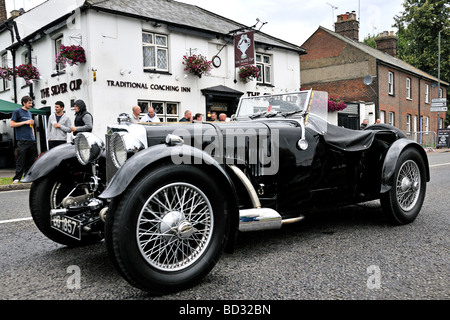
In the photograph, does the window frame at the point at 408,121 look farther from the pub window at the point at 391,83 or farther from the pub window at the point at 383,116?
the pub window at the point at 383,116

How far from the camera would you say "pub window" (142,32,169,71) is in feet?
47.6

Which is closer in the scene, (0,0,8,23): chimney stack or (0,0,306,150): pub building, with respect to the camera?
(0,0,306,150): pub building

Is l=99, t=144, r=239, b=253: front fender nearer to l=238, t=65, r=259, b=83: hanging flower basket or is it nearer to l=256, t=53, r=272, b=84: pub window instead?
l=238, t=65, r=259, b=83: hanging flower basket

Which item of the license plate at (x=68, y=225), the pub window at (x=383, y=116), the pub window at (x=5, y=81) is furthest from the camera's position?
the pub window at (x=383, y=116)

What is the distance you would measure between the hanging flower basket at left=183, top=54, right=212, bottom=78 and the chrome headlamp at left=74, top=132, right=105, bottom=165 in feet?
40.1

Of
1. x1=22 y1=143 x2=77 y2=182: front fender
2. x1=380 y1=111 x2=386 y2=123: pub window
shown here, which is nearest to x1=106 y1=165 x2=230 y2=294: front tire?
x1=22 y1=143 x2=77 y2=182: front fender

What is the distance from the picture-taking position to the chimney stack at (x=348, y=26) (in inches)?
1191

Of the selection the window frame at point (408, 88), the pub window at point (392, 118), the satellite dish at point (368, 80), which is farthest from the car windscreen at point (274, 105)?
the window frame at point (408, 88)

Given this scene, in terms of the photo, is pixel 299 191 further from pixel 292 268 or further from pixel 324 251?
pixel 292 268

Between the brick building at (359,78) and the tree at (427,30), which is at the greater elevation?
the tree at (427,30)

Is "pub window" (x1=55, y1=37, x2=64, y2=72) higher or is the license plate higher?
"pub window" (x1=55, y1=37, x2=64, y2=72)

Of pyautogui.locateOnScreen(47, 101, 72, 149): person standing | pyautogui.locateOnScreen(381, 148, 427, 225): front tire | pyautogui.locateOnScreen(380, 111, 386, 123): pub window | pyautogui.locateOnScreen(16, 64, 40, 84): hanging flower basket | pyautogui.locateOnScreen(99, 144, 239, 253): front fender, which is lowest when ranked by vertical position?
pyautogui.locateOnScreen(381, 148, 427, 225): front tire

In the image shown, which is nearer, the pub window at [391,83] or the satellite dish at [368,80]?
the satellite dish at [368,80]

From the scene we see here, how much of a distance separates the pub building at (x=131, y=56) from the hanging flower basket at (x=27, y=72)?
0.18m
